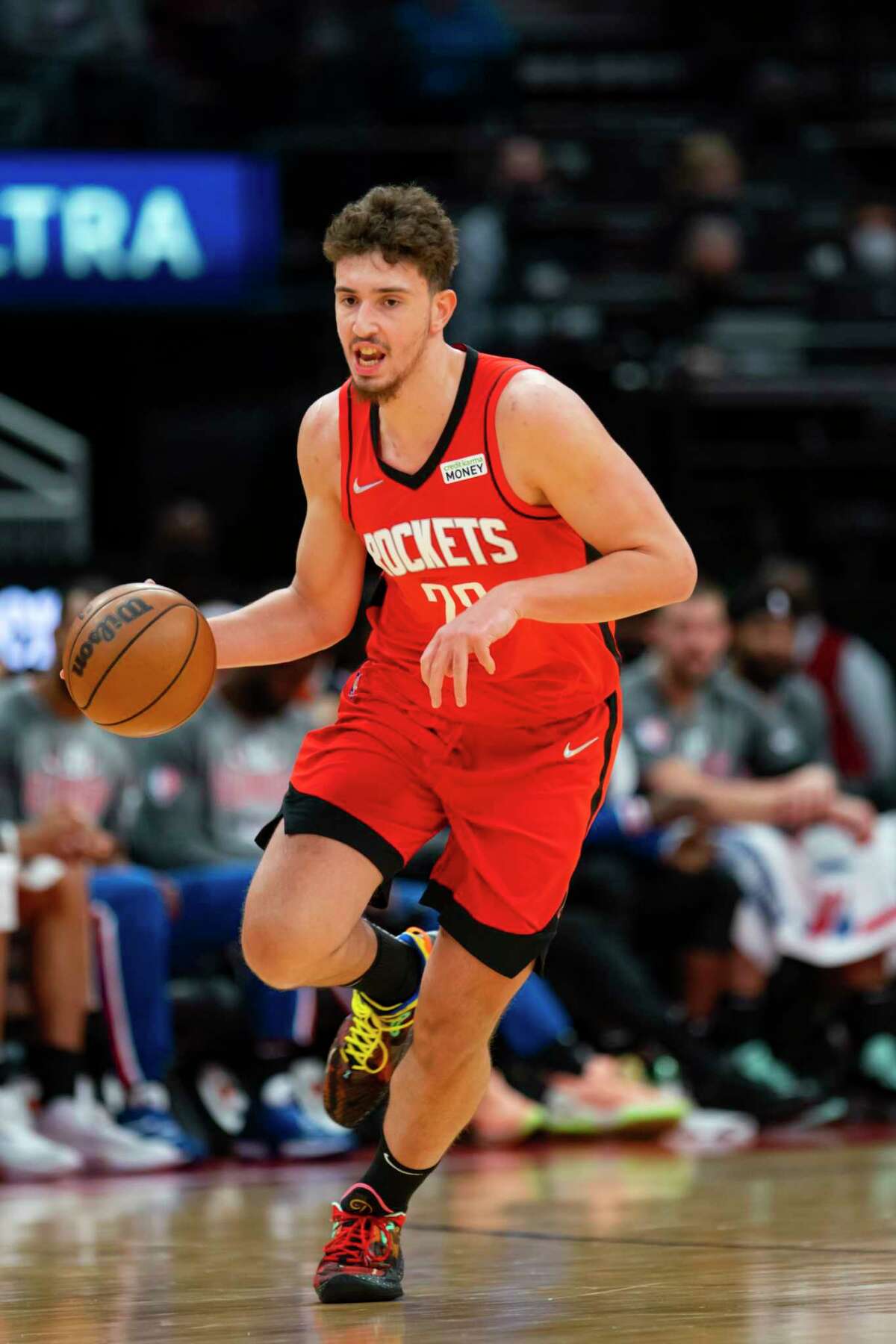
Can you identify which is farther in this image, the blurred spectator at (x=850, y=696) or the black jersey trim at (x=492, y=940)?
the blurred spectator at (x=850, y=696)

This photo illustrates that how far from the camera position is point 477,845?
153 inches

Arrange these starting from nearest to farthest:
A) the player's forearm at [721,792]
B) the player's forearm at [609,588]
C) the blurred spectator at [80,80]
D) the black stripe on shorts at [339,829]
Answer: the player's forearm at [609,588] → the black stripe on shorts at [339,829] → the player's forearm at [721,792] → the blurred spectator at [80,80]

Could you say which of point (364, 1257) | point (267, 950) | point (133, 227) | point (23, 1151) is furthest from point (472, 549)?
point (133, 227)

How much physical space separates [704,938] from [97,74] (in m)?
6.87

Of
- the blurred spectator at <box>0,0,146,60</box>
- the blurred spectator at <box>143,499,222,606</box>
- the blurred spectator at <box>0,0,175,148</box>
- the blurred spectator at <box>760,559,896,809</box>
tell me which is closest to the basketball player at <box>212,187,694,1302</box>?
the blurred spectator at <box>143,499,222,606</box>

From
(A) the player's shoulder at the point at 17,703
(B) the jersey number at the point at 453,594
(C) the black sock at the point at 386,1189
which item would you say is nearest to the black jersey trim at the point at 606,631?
(B) the jersey number at the point at 453,594

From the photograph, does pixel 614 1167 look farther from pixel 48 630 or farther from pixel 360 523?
pixel 48 630

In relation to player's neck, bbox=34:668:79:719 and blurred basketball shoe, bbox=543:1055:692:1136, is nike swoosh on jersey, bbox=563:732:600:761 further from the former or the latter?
blurred basketball shoe, bbox=543:1055:692:1136

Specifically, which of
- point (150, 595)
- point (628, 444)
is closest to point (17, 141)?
point (628, 444)

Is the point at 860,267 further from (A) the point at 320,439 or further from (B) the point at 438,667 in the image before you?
(B) the point at 438,667

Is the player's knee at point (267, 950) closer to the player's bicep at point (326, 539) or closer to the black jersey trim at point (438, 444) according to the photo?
the player's bicep at point (326, 539)

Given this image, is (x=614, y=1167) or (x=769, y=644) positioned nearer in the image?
(x=614, y=1167)

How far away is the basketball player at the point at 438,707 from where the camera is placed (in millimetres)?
3732

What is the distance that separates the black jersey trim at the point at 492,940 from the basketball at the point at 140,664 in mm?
595
